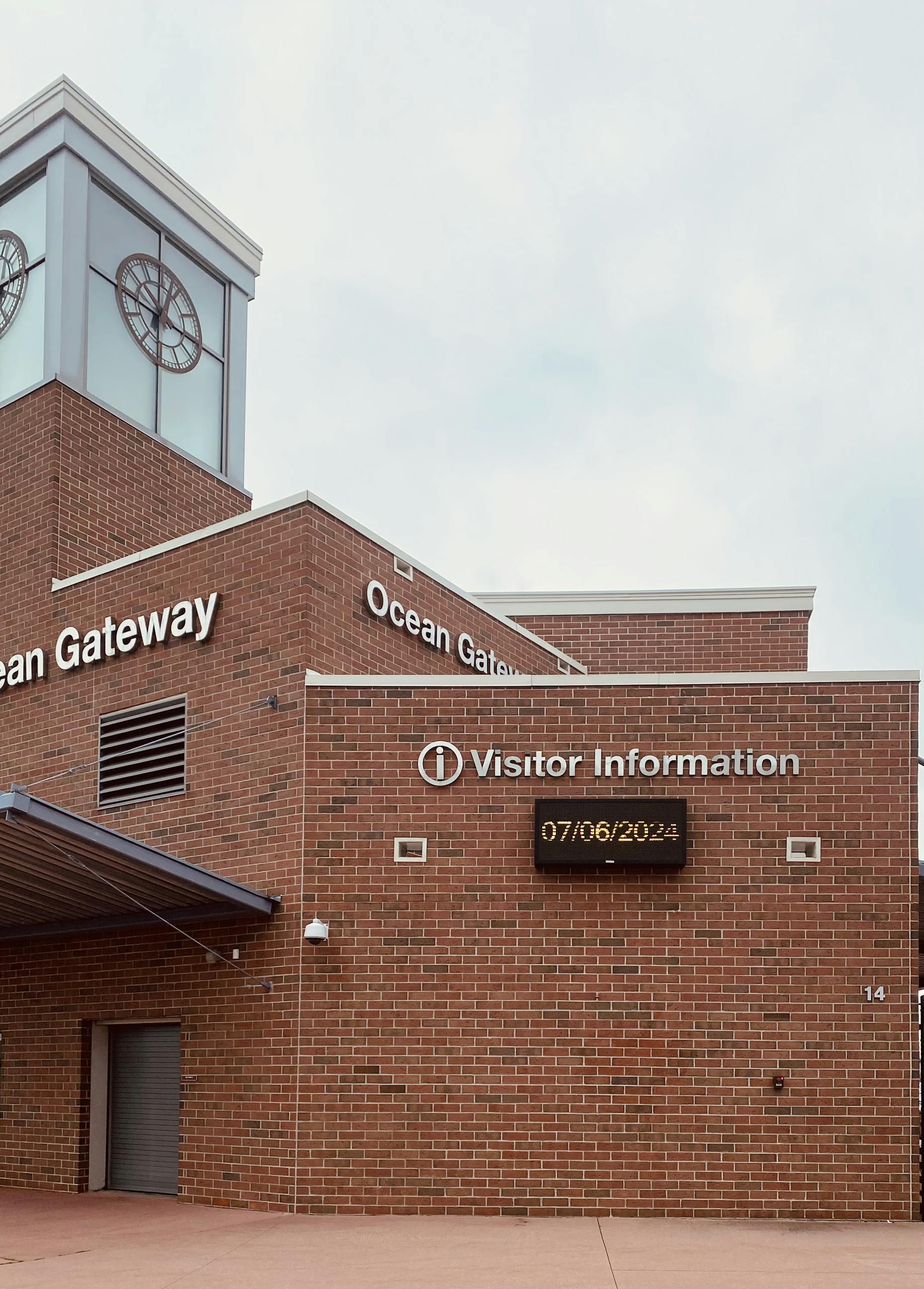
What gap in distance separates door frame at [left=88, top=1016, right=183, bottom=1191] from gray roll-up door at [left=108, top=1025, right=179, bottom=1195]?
0.17 ft

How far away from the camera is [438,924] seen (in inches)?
577

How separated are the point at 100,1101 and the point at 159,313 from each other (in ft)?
39.4

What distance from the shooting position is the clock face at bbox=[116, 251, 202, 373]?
21891mm

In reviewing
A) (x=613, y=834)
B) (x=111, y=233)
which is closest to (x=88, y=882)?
(x=613, y=834)

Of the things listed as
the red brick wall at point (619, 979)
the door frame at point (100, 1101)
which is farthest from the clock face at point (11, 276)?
the door frame at point (100, 1101)

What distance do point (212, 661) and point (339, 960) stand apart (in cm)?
396

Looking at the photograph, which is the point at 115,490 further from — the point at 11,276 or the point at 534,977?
the point at 534,977

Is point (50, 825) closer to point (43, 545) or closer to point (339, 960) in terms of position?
point (339, 960)

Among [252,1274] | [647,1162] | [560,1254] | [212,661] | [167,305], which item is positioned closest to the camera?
[252,1274]

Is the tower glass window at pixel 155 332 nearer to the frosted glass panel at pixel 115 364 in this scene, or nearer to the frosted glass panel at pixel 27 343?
the frosted glass panel at pixel 115 364

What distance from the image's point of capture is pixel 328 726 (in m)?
15.3

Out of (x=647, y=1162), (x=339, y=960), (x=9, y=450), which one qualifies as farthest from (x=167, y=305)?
(x=647, y=1162)

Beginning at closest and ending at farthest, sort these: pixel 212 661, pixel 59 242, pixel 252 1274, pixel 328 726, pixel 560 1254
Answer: pixel 252 1274 → pixel 560 1254 → pixel 328 726 → pixel 212 661 → pixel 59 242

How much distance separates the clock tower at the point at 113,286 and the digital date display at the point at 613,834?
9402 mm
